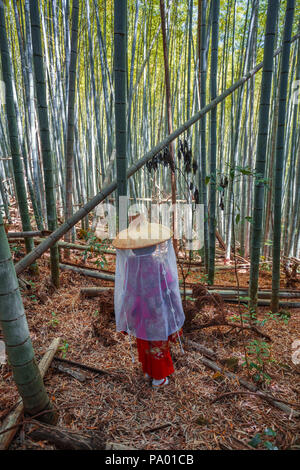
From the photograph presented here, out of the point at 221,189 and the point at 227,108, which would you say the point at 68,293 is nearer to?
the point at 221,189

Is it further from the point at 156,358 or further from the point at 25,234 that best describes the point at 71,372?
the point at 25,234

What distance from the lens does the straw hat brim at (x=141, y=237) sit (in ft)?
4.12

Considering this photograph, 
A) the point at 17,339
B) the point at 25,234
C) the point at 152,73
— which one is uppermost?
the point at 152,73

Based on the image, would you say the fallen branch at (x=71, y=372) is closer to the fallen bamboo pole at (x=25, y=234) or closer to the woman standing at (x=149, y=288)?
the woman standing at (x=149, y=288)

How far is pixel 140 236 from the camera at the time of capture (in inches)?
50.4

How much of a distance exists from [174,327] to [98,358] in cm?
59

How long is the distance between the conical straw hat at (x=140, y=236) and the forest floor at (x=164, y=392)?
0.77 meters

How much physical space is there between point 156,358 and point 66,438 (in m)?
0.55

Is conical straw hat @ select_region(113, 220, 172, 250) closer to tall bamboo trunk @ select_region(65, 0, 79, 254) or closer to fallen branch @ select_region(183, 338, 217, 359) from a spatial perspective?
fallen branch @ select_region(183, 338, 217, 359)

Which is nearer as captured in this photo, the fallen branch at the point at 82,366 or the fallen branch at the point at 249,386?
the fallen branch at the point at 249,386

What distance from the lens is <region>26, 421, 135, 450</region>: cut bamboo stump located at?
1.00 meters

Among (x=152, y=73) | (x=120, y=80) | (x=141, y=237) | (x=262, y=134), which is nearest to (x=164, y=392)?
(x=141, y=237)

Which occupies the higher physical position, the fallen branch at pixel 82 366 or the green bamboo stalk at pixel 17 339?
the green bamboo stalk at pixel 17 339

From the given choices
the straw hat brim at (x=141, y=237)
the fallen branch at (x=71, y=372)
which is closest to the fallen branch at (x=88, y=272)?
the fallen branch at (x=71, y=372)
